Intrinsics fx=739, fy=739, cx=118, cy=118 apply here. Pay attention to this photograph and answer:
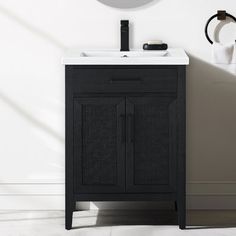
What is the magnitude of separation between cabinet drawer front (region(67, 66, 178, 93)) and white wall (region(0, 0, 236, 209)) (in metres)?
0.49

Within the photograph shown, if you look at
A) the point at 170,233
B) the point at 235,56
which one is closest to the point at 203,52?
the point at 235,56

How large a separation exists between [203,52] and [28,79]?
0.99 m

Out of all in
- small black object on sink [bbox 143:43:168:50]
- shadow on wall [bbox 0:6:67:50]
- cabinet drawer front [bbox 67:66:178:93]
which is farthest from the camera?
shadow on wall [bbox 0:6:67:50]

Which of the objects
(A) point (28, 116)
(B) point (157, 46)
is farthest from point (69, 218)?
(B) point (157, 46)

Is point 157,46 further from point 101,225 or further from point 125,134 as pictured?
point 101,225

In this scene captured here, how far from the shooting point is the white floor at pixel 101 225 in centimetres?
371

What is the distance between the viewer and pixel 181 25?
4.10m

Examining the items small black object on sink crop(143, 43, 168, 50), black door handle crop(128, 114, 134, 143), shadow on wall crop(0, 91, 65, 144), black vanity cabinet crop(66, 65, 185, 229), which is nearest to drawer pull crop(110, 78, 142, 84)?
black vanity cabinet crop(66, 65, 185, 229)

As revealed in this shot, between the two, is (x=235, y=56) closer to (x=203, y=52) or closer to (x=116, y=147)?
(x=203, y=52)

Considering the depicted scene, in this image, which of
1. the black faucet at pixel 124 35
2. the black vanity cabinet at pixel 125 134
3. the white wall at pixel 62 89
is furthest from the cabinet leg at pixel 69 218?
the black faucet at pixel 124 35

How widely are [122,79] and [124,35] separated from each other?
1.55ft

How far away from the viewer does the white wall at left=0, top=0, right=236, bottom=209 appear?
4.10 m

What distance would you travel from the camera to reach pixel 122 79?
12.0 feet

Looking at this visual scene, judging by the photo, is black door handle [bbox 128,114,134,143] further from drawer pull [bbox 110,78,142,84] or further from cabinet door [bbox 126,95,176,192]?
drawer pull [bbox 110,78,142,84]
